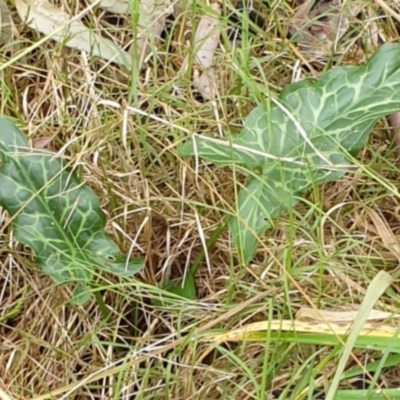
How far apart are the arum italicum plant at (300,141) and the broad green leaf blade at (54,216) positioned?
0.14 metres

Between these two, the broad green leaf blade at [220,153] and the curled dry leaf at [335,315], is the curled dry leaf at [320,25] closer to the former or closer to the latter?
the broad green leaf blade at [220,153]

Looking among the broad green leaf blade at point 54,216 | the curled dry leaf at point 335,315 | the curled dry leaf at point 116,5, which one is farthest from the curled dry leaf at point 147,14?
the curled dry leaf at point 335,315

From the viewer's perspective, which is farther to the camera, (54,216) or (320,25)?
(320,25)

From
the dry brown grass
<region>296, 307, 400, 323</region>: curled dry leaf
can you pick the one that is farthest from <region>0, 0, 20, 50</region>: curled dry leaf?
<region>296, 307, 400, 323</region>: curled dry leaf

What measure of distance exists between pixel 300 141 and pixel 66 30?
1.17 ft

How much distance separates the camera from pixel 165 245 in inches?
43.2

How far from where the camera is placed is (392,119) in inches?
44.4

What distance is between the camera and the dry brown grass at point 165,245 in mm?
1019

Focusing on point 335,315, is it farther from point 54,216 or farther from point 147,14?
point 147,14

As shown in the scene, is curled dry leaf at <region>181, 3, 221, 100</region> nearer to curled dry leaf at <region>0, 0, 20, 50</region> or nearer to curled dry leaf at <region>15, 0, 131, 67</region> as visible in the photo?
curled dry leaf at <region>15, 0, 131, 67</region>

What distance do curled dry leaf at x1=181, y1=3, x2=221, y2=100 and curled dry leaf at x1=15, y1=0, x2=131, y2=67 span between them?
0.09m

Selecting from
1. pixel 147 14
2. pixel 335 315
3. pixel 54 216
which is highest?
pixel 147 14

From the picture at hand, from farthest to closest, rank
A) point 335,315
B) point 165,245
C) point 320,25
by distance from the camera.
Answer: point 320,25
point 165,245
point 335,315

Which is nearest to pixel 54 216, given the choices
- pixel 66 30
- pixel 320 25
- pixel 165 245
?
pixel 165 245
